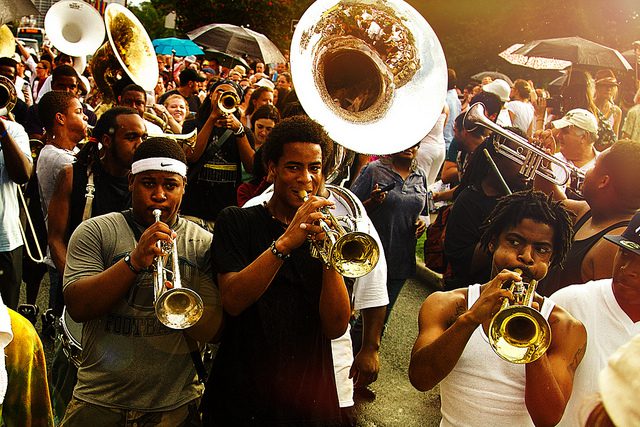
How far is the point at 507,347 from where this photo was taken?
2.68m

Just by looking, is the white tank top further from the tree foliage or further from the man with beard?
the tree foliage

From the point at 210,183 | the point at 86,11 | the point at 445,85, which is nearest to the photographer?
the point at 445,85

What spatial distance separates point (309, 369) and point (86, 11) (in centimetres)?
1011

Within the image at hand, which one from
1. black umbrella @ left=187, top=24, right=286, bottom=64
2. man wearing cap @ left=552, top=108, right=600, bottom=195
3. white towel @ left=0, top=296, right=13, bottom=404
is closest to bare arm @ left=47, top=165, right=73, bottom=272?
white towel @ left=0, top=296, right=13, bottom=404

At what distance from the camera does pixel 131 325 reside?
10.1 ft

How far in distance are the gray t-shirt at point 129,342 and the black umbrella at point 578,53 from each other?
811 centimetres

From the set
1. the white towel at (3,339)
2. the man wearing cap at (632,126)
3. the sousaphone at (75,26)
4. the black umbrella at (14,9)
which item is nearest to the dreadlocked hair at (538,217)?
the white towel at (3,339)

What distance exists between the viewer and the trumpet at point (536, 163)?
17.0 ft

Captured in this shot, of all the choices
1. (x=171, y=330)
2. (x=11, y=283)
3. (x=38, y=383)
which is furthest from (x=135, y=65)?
(x=38, y=383)

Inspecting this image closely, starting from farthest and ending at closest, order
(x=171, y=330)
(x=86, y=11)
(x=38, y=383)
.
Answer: (x=86, y=11) < (x=171, y=330) < (x=38, y=383)

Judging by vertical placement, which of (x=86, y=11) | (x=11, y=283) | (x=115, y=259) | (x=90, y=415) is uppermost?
(x=115, y=259)

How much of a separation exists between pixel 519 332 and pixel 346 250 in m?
0.70

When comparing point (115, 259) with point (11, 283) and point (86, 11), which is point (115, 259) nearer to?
point (11, 283)

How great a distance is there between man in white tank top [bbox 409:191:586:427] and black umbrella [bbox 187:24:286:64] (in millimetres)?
11062
